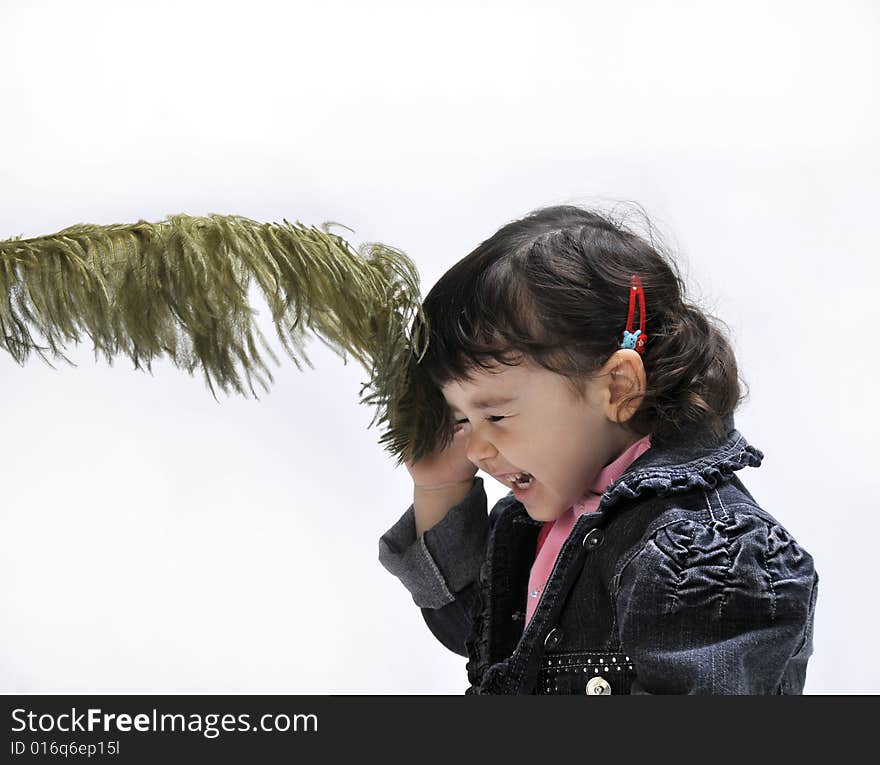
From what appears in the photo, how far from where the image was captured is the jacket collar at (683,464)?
0.77 metres

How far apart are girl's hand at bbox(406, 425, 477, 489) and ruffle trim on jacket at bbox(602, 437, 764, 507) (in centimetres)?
18

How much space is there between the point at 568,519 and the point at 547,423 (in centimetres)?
10

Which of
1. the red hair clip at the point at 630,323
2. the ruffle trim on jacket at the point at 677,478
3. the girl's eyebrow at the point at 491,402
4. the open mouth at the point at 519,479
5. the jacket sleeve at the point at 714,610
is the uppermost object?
the red hair clip at the point at 630,323

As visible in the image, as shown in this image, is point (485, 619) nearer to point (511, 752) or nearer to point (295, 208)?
point (511, 752)

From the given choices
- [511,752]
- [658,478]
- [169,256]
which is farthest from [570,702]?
[169,256]

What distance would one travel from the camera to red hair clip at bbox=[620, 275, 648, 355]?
2.65 feet

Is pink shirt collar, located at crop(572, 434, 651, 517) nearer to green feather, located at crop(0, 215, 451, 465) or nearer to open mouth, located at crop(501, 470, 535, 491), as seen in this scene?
open mouth, located at crop(501, 470, 535, 491)

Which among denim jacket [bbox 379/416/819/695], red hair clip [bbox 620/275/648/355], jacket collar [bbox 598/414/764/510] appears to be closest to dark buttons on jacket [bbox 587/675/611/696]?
denim jacket [bbox 379/416/819/695]

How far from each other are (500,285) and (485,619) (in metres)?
0.27

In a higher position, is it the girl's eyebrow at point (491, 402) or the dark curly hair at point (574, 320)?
the dark curly hair at point (574, 320)

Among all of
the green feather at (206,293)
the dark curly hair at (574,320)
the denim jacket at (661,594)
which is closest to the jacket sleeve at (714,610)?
the denim jacket at (661,594)

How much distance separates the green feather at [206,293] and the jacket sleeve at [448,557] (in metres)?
0.21

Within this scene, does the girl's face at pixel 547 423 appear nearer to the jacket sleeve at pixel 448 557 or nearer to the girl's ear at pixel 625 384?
the girl's ear at pixel 625 384

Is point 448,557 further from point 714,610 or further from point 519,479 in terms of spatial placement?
point 714,610
